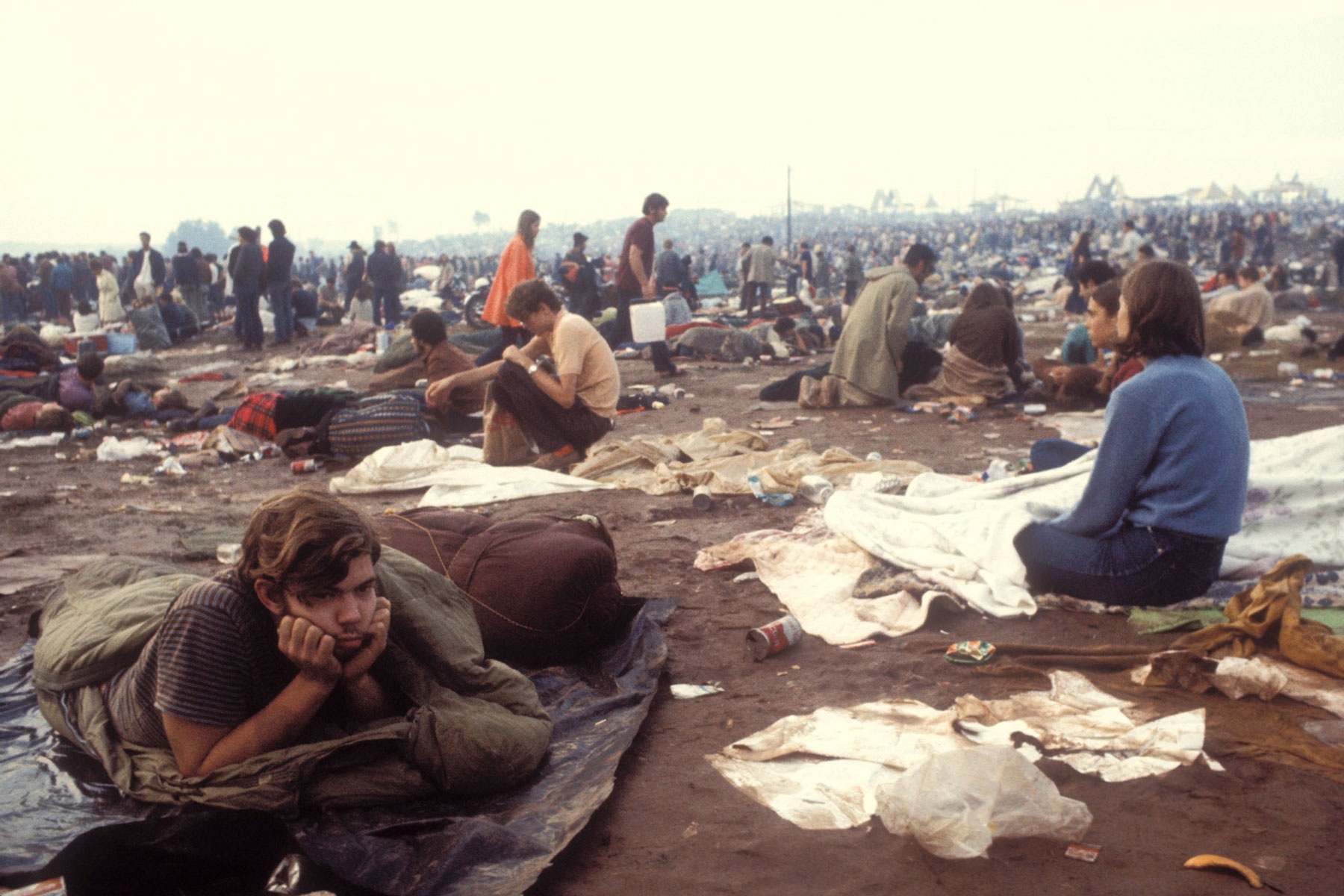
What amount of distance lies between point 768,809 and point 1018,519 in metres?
1.75

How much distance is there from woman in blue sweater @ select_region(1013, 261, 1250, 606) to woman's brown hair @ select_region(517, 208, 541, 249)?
6278 mm

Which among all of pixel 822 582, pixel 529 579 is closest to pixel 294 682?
pixel 529 579

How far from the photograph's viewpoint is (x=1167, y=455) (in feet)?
10.2

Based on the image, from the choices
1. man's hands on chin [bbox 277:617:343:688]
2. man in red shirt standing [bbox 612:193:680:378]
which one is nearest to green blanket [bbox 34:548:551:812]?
man's hands on chin [bbox 277:617:343:688]

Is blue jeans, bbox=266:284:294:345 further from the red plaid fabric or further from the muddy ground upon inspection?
the muddy ground

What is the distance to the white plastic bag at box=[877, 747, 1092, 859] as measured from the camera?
6.71 feet

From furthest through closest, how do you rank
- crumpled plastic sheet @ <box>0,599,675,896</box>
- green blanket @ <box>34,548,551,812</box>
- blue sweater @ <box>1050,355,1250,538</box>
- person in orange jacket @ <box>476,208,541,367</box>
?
person in orange jacket @ <box>476,208,541,367</box> → blue sweater @ <box>1050,355,1250,538</box> → green blanket @ <box>34,548,551,812</box> → crumpled plastic sheet @ <box>0,599,675,896</box>

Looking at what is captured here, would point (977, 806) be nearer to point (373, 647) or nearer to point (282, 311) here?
point (373, 647)

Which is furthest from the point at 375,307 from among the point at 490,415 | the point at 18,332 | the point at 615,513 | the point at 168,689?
the point at 168,689

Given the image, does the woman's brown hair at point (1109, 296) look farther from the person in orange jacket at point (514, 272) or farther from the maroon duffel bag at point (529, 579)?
the person in orange jacket at point (514, 272)

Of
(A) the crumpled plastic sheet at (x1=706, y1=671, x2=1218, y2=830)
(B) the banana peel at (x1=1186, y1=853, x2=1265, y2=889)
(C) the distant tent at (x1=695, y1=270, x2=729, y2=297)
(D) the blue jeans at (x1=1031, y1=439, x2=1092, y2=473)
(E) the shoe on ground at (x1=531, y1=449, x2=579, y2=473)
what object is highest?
(C) the distant tent at (x1=695, y1=270, x2=729, y2=297)

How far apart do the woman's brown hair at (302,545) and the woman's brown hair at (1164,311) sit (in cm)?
254

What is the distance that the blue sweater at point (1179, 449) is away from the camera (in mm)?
3033

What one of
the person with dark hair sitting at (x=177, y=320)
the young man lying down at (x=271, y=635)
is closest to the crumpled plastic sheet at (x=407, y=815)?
the young man lying down at (x=271, y=635)
